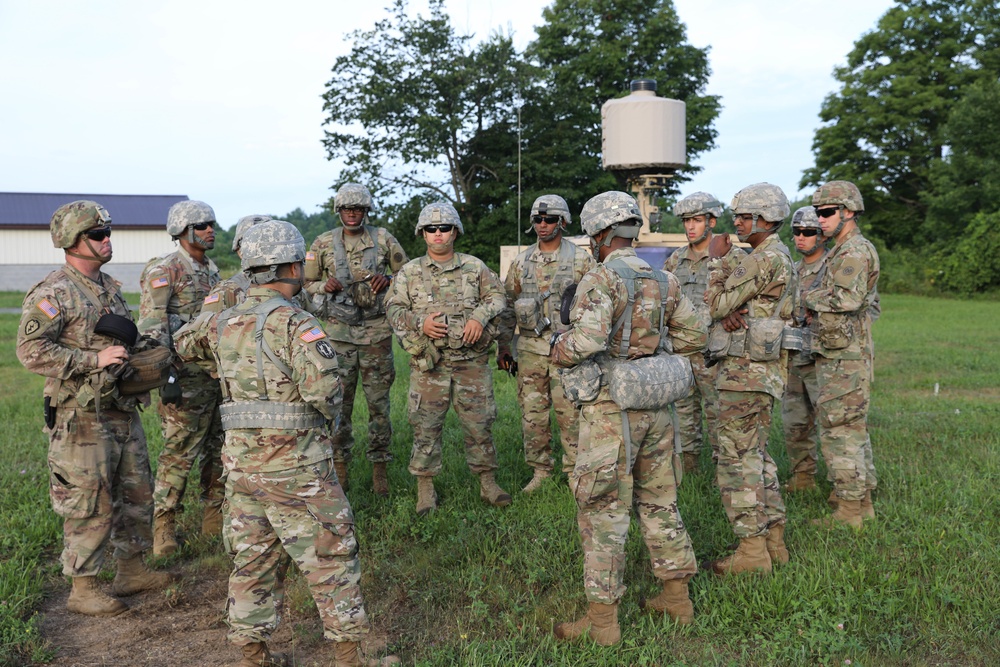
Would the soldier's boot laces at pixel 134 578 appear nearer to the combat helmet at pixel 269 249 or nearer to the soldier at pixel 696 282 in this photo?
the combat helmet at pixel 269 249

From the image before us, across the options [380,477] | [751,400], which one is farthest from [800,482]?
[380,477]

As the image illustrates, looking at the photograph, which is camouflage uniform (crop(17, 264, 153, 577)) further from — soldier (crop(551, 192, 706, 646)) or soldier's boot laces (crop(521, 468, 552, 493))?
soldier's boot laces (crop(521, 468, 552, 493))

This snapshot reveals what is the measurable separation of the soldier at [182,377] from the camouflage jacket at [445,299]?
1409 millimetres

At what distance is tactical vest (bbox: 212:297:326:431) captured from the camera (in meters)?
3.71

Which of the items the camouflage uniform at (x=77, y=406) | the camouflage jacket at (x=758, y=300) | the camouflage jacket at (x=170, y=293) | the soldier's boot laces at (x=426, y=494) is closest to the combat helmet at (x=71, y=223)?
the camouflage uniform at (x=77, y=406)

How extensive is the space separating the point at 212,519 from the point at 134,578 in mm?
900

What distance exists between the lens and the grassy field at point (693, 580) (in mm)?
4016

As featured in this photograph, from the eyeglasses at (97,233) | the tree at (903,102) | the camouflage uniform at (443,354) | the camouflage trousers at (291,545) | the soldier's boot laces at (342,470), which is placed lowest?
the soldier's boot laces at (342,470)

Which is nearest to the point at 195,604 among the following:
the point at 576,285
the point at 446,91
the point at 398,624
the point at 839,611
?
the point at 398,624

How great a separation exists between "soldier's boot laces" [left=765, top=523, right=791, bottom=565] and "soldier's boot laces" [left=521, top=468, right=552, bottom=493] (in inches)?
80.0

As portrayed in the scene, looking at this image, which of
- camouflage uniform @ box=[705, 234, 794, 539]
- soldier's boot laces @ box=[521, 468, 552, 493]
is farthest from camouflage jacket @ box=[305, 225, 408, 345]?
camouflage uniform @ box=[705, 234, 794, 539]

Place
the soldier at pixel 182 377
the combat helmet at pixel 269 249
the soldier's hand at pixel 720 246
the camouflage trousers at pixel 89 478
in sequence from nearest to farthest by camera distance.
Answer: the combat helmet at pixel 269 249 < the camouflage trousers at pixel 89 478 < the soldier at pixel 182 377 < the soldier's hand at pixel 720 246

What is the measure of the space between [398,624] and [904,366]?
10.2m

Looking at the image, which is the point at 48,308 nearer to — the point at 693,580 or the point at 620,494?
the point at 620,494
